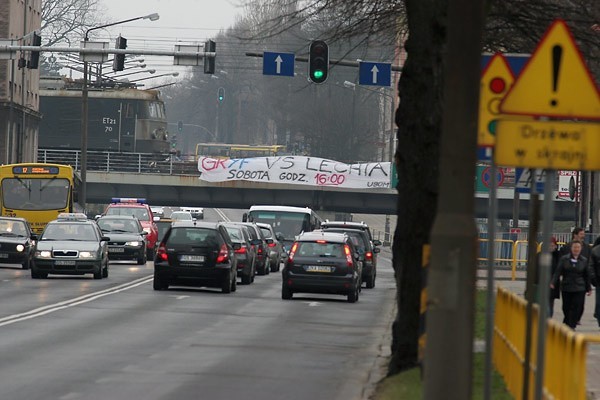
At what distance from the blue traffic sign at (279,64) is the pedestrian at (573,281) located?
17633mm

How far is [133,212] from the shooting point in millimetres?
58469

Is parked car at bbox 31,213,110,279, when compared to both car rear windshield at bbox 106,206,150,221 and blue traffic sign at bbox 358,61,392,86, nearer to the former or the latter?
blue traffic sign at bbox 358,61,392,86

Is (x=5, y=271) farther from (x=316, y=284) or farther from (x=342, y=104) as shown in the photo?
(x=342, y=104)

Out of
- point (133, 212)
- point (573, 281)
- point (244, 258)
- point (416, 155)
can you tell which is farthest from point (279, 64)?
point (416, 155)

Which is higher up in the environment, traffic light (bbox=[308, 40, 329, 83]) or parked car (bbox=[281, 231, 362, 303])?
traffic light (bbox=[308, 40, 329, 83])

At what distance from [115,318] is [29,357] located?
7299 millimetres

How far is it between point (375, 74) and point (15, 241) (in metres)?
11.1

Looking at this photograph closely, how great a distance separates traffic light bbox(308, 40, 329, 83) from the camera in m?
34.4

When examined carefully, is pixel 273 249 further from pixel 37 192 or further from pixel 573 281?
pixel 573 281

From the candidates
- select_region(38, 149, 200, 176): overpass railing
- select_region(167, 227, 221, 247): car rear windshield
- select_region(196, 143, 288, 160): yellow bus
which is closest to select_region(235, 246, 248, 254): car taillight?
select_region(167, 227, 221, 247): car rear windshield

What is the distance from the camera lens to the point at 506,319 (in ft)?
47.0

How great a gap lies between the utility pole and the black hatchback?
24.0 metres

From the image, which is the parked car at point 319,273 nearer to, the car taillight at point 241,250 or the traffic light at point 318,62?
the traffic light at point 318,62

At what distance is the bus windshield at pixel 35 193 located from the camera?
53.2 meters
